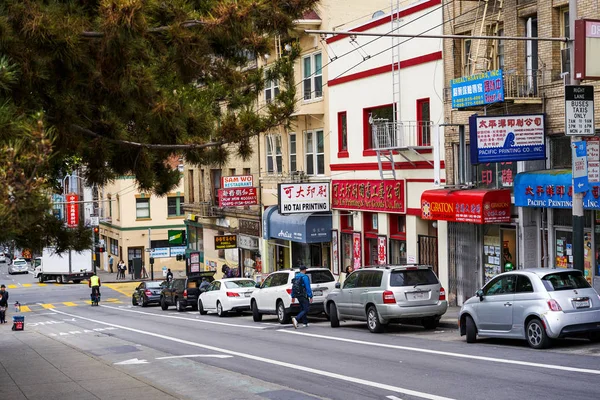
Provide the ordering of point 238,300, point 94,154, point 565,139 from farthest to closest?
point 238,300, point 565,139, point 94,154

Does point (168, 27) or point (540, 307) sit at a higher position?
point (168, 27)

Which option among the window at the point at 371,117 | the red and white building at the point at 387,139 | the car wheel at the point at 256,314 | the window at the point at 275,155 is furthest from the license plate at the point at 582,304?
the window at the point at 275,155

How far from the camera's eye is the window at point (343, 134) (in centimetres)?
3625

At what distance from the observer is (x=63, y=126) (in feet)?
39.6

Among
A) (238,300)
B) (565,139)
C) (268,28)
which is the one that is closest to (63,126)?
(268,28)

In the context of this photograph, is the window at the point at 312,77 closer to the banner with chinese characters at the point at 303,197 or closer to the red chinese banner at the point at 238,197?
the banner with chinese characters at the point at 303,197

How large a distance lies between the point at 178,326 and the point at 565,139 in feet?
48.0

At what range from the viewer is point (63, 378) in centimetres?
1645

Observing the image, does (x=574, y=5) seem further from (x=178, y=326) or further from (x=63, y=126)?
(x=178, y=326)

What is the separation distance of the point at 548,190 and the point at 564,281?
21.5ft

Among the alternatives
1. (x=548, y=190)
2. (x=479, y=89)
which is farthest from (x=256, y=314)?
(x=548, y=190)

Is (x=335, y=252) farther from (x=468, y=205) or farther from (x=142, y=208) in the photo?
(x=142, y=208)

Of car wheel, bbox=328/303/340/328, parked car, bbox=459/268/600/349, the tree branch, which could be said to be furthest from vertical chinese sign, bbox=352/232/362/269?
the tree branch

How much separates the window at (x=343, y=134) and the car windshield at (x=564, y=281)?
19.4 metres
